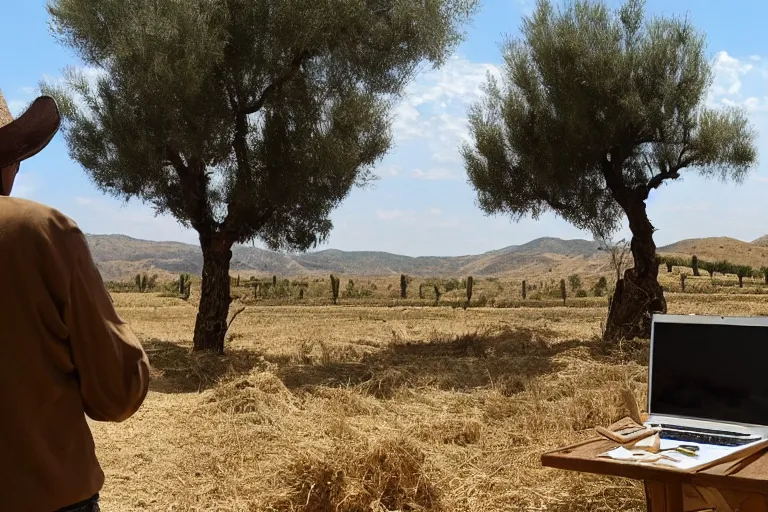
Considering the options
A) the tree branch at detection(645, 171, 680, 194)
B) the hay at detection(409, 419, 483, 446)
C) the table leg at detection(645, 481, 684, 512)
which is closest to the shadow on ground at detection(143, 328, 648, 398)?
the hay at detection(409, 419, 483, 446)

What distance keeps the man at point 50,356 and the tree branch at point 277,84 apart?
1008cm

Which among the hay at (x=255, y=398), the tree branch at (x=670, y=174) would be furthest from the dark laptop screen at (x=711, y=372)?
the tree branch at (x=670, y=174)

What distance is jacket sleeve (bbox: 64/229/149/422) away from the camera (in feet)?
6.46

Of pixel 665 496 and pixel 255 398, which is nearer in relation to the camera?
pixel 665 496

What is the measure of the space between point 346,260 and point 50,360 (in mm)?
149954

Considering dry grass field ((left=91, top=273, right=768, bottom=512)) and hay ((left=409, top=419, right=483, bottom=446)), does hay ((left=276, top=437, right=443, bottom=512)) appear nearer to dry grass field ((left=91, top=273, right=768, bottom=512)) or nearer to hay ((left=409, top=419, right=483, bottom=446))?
dry grass field ((left=91, top=273, right=768, bottom=512))

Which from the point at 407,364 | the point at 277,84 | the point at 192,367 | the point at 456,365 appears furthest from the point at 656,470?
the point at 277,84

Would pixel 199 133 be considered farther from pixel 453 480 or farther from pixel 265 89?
pixel 453 480

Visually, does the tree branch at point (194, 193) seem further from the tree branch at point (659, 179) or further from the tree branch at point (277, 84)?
the tree branch at point (659, 179)

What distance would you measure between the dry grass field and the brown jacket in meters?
3.10

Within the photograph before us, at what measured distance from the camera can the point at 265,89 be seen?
11.9 m

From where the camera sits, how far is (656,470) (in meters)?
2.69

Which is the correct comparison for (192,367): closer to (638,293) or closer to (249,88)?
(249,88)

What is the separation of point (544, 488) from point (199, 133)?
820 cm
